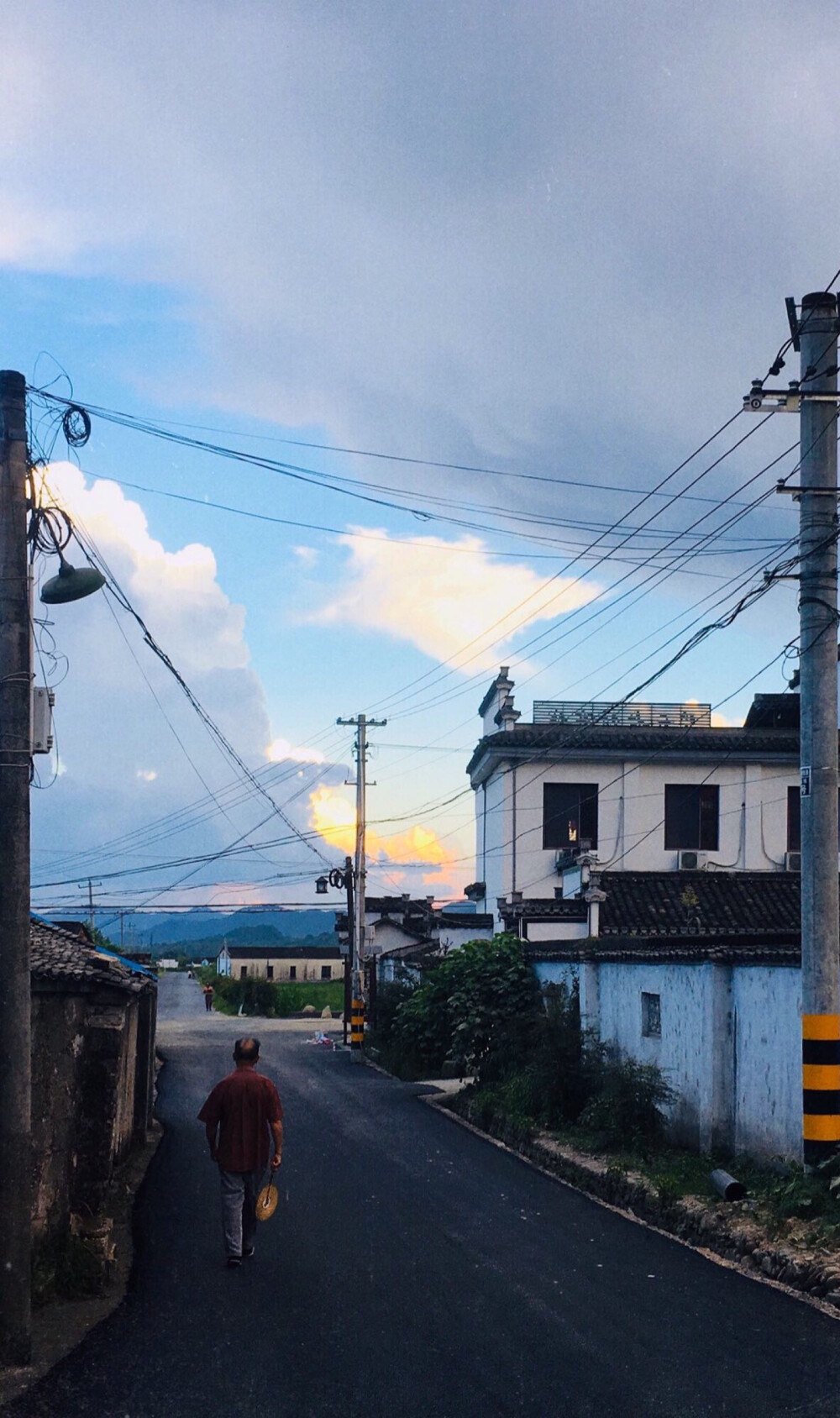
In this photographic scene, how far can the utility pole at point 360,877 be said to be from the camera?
3706cm

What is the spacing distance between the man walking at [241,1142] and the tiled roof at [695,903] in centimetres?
1730

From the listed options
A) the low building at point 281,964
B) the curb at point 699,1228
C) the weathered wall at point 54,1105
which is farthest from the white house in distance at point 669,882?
the low building at point 281,964

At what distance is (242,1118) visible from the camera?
1037cm

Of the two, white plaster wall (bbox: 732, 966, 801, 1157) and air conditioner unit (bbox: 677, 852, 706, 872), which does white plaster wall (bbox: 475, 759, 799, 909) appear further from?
white plaster wall (bbox: 732, 966, 801, 1157)

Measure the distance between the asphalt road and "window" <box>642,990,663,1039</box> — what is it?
333 centimetres

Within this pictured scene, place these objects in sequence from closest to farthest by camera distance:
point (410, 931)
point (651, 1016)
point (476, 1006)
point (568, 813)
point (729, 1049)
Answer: point (729, 1049) < point (651, 1016) < point (476, 1006) < point (568, 813) < point (410, 931)

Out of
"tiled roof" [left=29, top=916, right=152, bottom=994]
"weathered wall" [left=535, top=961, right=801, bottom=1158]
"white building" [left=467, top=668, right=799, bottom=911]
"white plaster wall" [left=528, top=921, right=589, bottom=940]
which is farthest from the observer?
"white building" [left=467, top=668, right=799, bottom=911]

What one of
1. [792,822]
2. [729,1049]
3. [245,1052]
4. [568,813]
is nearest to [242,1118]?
[245,1052]

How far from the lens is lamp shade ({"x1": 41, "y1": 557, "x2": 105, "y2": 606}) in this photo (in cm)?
949

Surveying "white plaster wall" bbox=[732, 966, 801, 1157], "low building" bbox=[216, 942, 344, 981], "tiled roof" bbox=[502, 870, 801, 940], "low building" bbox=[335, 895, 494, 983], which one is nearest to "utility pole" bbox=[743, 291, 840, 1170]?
"white plaster wall" bbox=[732, 966, 801, 1157]

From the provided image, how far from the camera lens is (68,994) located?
10.5m

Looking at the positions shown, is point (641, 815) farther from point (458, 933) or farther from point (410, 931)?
point (410, 931)

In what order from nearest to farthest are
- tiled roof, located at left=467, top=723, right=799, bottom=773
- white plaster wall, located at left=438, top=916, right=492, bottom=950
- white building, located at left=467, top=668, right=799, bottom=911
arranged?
tiled roof, located at left=467, top=723, right=799, bottom=773 < white building, located at left=467, top=668, right=799, bottom=911 < white plaster wall, located at left=438, top=916, right=492, bottom=950

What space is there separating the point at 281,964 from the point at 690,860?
83.9 meters
